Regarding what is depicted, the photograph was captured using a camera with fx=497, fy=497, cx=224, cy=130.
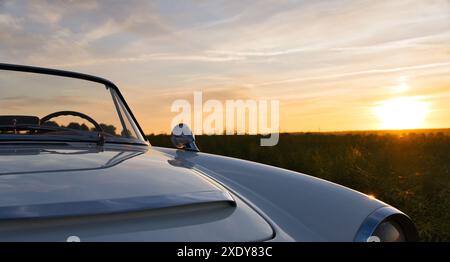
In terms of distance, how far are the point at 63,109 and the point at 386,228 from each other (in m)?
2.16

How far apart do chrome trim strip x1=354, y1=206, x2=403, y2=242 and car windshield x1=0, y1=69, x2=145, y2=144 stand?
5.32 feet

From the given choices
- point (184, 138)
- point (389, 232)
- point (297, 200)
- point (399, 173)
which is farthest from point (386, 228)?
point (399, 173)

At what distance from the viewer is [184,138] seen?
3.21 m

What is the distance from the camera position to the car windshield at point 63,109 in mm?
2857

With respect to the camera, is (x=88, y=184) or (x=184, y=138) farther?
(x=184, y=138)

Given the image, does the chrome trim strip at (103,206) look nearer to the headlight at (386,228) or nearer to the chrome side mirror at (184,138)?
the headlight at (386,228)

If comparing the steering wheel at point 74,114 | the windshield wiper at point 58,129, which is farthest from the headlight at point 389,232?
the steering wheel at point 74,114

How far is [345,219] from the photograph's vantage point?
197cm

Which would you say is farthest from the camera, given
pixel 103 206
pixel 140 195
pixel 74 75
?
pixel 74 75

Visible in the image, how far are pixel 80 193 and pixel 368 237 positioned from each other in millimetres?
1058

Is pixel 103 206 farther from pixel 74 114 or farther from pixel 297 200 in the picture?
pixel 74 114

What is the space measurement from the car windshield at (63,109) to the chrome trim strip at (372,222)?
1.62 meters
